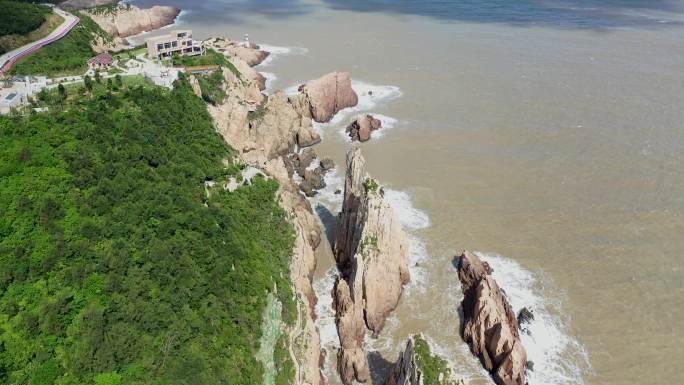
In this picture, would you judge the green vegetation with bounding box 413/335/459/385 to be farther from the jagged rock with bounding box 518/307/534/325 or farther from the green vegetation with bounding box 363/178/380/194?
the green vegetation with bounding box 363/178/380/194

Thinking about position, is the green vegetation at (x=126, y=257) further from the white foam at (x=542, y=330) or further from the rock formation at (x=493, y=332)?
the white foam at (x=542, y=330)

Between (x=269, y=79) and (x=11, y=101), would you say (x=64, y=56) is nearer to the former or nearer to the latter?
(x=11, y=101)

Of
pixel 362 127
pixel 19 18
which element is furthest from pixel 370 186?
pixel 19 18

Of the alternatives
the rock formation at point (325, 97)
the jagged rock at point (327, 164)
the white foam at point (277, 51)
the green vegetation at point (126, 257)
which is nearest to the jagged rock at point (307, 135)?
the rock formation at point (325, 97)

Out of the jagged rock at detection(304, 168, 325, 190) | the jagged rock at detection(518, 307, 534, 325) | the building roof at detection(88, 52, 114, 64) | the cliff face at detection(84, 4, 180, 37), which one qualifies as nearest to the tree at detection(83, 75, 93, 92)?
the building roof at detection(88, 52, 114, 64)

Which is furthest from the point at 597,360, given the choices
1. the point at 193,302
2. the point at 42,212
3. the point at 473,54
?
the point at 473,54

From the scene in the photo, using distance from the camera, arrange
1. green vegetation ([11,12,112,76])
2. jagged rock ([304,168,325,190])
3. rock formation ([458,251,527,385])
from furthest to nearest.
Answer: jagged rock ([304,168,325,190]), green vegetation ([11,12,112,76]), rock formation ([458,251,527,385])

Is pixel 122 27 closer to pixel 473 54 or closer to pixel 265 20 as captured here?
pixel 265 20
